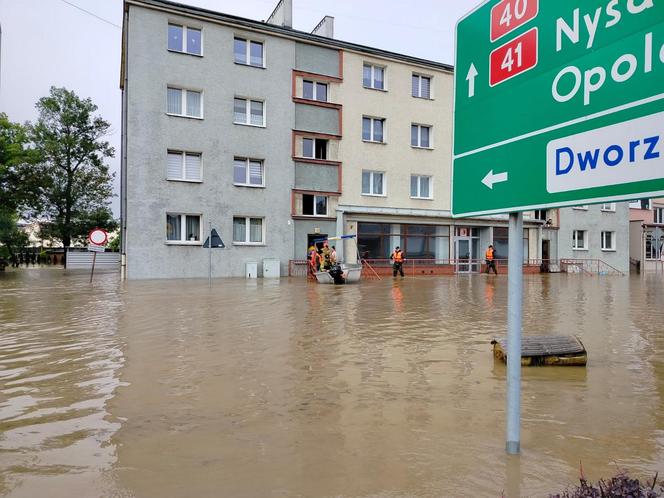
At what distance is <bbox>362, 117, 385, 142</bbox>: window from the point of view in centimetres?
3067

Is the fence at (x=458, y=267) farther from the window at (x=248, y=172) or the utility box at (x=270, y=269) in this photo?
the window at (x=248, y=172)

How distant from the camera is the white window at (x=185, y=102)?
2567 cm

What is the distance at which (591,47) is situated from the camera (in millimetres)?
2766

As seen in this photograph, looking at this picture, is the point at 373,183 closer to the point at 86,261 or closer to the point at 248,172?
the point at 248,172

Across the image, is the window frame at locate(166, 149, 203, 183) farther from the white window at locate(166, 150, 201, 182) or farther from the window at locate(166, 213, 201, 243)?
the window at locate(166, 213, 201, 243)

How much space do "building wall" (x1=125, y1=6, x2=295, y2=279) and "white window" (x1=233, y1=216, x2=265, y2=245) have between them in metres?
0.43

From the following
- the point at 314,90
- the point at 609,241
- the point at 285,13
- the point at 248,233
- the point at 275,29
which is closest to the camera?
the point at 248,233

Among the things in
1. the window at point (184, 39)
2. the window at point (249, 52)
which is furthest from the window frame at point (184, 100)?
the window at point (249, 52)

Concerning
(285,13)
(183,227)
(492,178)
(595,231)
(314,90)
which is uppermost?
(285,13)

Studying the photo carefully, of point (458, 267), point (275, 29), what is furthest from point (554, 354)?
point (458, 267)

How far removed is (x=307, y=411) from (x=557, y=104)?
3.38 m

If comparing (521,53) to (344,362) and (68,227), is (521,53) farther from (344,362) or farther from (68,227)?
(68,227)

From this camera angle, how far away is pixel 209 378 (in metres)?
5.93

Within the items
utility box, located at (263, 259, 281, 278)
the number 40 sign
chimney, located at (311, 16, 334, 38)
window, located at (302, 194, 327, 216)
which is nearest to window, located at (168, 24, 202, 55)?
chimney, located at (311, 16, 334, 38)
